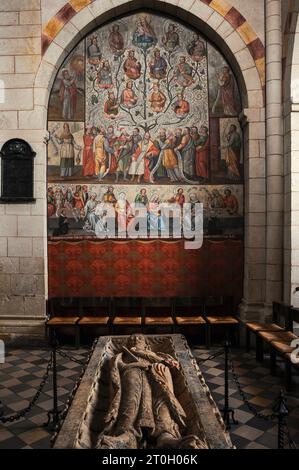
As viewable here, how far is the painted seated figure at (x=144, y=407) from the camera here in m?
2.75

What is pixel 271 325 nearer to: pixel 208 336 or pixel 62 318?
pixel 208 336

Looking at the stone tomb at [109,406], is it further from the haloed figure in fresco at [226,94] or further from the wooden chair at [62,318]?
the haloed figure in fresco at [226,94]

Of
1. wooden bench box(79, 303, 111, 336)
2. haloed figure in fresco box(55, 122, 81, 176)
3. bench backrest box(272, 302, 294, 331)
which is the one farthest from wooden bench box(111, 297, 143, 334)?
haloed figure in fresco box(55, 122, 81, 176)

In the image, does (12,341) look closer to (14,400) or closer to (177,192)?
(14,400)

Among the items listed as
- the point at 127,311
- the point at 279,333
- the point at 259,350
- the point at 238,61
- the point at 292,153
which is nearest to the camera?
the point at 279,333

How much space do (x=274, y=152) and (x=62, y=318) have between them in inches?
197

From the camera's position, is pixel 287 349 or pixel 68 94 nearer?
pixel 287 349

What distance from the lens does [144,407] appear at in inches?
127

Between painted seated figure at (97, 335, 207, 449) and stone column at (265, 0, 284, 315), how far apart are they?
3616 millimetres

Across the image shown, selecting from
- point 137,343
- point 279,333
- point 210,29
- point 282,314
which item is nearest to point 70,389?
point 137,343

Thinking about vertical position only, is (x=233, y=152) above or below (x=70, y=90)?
below

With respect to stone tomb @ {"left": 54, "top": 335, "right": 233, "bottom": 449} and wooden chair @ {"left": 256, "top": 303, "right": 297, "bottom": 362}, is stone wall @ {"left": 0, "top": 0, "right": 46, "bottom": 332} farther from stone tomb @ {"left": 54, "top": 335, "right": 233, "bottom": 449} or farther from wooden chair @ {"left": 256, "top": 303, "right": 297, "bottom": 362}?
wooden chair @ {"left": 256, "top": 303, "right": 297, "bottom": 362}

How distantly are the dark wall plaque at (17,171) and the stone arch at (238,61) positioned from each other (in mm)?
617

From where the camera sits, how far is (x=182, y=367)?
4129mm
